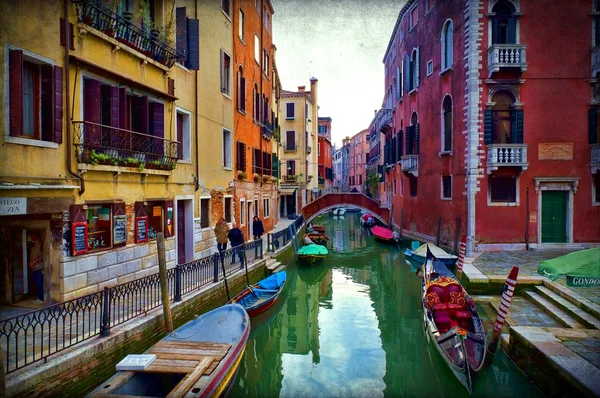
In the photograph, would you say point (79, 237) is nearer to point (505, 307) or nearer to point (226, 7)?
Answer: point (505, 307)

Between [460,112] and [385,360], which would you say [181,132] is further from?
[460,112]

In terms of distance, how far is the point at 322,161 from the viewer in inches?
1757

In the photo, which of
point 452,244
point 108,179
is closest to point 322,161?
point 452,244

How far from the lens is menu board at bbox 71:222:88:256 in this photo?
693 cm

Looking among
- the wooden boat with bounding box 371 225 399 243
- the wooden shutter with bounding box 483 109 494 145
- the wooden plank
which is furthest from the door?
the wooden boat with bounding box 371 225 399 243

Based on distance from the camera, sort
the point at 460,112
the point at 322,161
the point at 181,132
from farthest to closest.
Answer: the point at 322,161
the point at 460,112
the point at 181,132

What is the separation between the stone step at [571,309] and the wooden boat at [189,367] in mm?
5874

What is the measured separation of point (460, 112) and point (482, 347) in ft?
34.5

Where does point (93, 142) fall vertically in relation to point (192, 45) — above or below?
below

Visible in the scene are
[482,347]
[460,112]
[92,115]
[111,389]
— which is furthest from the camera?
[460,112]

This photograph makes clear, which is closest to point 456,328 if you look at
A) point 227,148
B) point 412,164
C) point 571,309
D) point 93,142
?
point 571,309

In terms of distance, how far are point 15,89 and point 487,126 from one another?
44.5 ft

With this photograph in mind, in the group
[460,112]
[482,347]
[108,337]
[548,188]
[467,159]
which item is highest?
[460,112]

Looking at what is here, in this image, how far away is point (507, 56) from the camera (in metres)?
13.6
